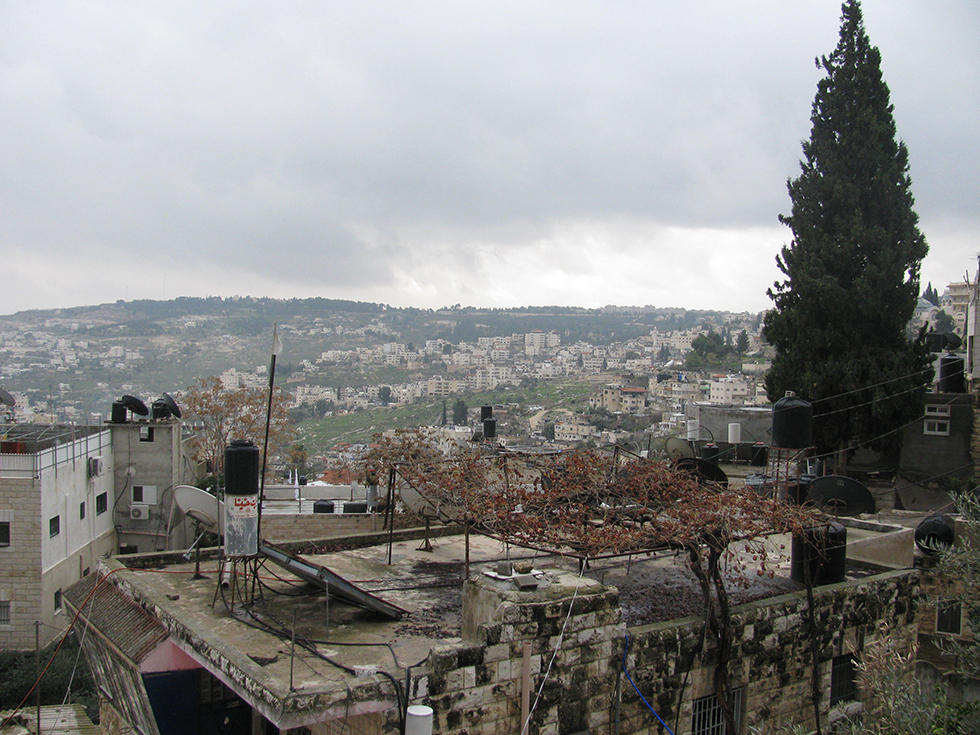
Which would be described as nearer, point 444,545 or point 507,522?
point 507,522

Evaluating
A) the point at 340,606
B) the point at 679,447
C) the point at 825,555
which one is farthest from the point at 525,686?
the point at 679,447

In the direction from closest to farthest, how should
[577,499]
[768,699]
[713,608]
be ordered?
1. [713,608]
2. [768,699]
3. [577,499]

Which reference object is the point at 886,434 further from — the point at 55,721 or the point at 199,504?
the point at 55,721

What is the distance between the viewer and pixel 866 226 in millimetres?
29328

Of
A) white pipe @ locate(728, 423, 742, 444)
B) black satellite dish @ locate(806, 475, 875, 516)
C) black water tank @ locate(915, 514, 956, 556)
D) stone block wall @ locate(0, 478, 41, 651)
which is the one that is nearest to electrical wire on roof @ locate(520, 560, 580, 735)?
black satellite dish @ locate(806, 475, 875, 516)

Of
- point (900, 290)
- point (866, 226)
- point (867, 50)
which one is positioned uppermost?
point (867, 50)

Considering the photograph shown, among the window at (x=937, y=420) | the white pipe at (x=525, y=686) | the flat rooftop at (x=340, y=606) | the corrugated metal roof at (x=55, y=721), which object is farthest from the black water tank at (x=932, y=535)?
the corrugated metal roof at (x=55, y=721)

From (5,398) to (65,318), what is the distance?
167m

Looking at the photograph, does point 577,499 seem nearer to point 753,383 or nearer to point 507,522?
point 507,522

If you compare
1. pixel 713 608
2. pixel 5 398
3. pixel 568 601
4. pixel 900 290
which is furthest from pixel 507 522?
pixel 5 398

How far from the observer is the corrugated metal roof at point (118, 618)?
313 inches

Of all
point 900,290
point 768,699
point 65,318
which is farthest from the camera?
point 65,318

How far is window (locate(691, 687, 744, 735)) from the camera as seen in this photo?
8664mm

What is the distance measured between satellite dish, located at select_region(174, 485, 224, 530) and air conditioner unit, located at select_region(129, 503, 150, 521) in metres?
25.3
